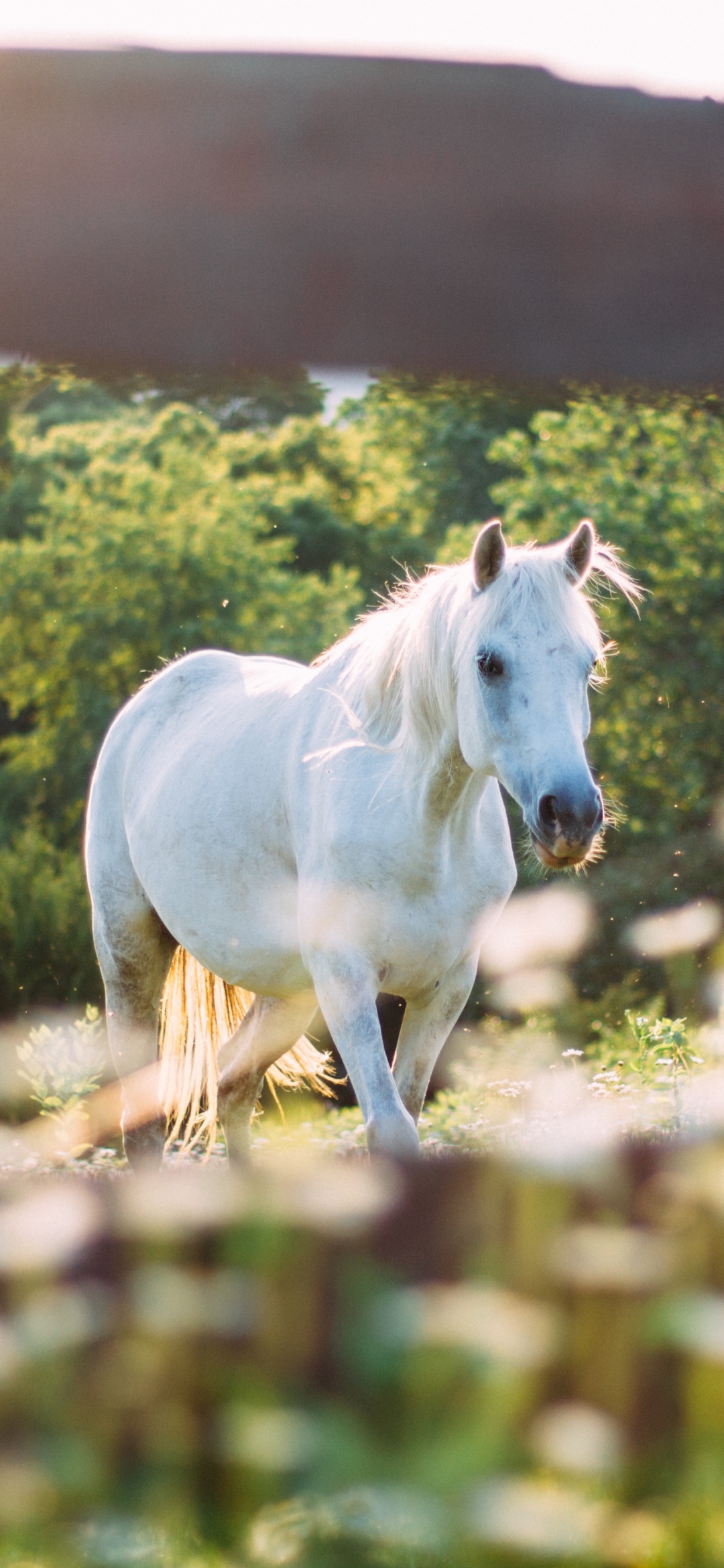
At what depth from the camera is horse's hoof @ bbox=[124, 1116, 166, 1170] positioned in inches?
173

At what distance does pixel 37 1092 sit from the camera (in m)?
7.04

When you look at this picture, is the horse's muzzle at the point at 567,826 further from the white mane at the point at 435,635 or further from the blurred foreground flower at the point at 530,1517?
the blurred foreground flower at the point at 530,1517

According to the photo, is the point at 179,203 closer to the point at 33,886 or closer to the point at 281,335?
the point at 281,335

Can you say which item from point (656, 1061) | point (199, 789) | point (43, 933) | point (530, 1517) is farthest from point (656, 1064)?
point (43, 933)

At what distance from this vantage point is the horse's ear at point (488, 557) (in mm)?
2641

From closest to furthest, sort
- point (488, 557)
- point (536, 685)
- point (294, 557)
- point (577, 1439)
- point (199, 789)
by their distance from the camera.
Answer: point (577, 1439)
point (536, 685)
point (488, 557)
point (199, 789)
point (294, 557)

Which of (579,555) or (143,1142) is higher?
(579,555)

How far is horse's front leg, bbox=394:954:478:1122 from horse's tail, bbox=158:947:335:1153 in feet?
3.44

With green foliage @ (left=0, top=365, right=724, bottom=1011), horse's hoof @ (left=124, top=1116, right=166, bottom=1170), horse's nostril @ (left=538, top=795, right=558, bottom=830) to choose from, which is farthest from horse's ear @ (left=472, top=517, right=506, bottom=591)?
green foliage @ (left=0, top=365, right=724, bottom=1011)

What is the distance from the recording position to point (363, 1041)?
3006 millimetres

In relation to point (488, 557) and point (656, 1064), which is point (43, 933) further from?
point (488, 557)

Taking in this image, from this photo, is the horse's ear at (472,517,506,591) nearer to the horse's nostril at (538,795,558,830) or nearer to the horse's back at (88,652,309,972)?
the horse's nostril at (538,795,558,830)

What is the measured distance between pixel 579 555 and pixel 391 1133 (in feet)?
3.88

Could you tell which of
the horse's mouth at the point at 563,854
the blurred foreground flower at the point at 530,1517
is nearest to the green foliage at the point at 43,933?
the horse's mouth at the point at 563,854
